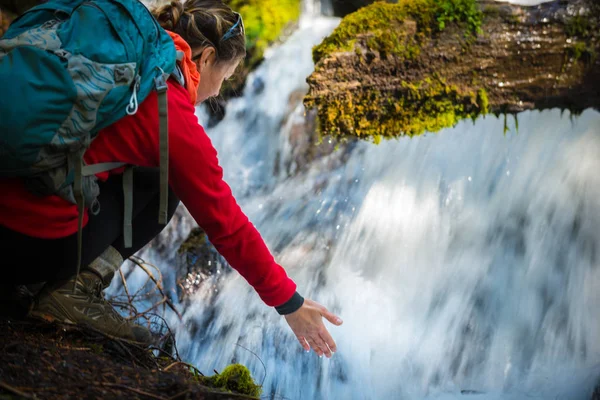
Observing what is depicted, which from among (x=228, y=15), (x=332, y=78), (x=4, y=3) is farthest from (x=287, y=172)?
(x=4, y=3)

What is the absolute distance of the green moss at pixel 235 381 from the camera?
266 cm

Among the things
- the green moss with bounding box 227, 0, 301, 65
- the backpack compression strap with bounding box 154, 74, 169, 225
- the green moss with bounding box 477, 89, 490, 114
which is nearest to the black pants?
the backpack compression strap with bounding box 154, 74, 169, 225

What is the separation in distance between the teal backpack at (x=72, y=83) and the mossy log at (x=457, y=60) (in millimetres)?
2009

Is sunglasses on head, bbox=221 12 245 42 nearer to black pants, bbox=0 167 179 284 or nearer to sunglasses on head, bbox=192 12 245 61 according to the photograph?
sunglasses on head, bbox=192 12 245 61

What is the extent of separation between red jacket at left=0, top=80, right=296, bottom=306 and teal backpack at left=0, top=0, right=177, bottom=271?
6 cm

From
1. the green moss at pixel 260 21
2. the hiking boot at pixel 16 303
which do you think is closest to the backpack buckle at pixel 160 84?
the hiking boot at pixel 16 303

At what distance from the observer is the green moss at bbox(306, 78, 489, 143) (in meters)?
3.86

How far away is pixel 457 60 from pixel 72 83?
286cm

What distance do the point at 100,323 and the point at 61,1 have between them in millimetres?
1382

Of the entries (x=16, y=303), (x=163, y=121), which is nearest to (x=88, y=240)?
(x=16, y=303)

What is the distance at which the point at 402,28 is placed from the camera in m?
3.88

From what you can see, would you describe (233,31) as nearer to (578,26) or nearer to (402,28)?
(402,28)

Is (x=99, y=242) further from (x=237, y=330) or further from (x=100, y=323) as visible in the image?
(x=237, y=330)

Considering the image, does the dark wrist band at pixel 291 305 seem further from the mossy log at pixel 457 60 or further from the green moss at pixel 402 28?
the green moss at pixel 402 28
